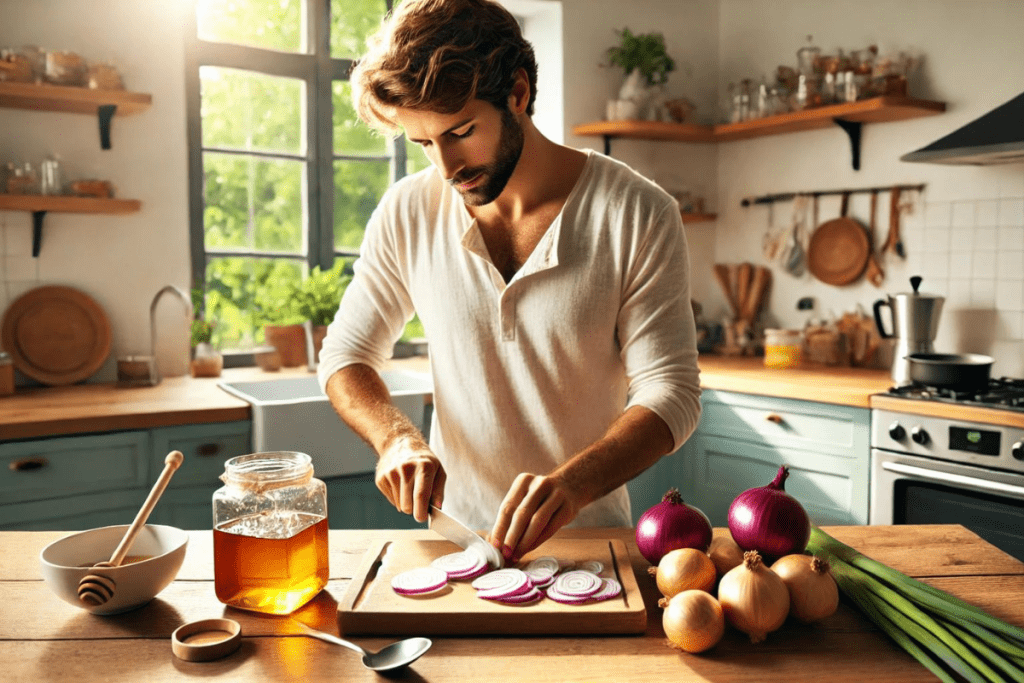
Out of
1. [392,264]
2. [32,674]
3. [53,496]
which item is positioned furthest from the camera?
[53,496]

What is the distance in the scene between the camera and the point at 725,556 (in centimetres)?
108

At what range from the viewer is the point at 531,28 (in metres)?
3.53

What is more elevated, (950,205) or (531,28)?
(531,28)

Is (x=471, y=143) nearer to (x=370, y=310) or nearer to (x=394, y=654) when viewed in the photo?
(x=370, y=310)

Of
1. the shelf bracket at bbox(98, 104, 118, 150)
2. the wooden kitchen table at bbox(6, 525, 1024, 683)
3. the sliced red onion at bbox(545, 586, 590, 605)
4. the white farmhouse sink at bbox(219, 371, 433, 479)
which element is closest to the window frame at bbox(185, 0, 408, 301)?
the shelf bracket at bbox(98, 104, 118, 150)

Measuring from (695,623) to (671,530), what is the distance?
0.19 m

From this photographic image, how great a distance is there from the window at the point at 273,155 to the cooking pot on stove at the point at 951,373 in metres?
1.91

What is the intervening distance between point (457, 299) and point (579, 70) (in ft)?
7.09

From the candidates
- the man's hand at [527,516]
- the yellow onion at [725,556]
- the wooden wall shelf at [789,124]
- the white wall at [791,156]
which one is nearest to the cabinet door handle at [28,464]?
the white wall at [791,156]

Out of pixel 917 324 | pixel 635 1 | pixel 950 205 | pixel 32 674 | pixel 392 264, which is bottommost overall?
pixel 32 674

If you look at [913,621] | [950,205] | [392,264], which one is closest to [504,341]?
[392,264]

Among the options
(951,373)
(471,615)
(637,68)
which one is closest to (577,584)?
(471,615)

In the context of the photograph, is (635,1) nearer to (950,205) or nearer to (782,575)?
(950,205)

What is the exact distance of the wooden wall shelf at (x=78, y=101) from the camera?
2539 millimetres
